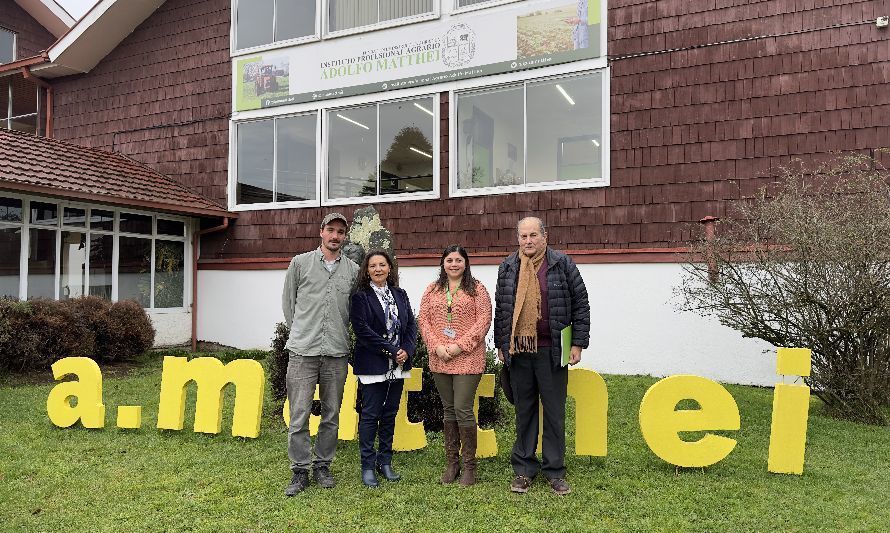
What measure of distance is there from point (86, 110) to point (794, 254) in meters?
14.0

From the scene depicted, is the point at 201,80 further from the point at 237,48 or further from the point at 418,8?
the point at 418,8

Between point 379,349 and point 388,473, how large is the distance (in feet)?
3.03

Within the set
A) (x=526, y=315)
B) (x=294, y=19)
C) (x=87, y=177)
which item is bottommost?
(x=526, y=315)

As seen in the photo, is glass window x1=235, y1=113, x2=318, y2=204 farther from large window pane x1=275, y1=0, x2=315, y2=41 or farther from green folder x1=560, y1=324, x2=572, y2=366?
green folder x1=560, y1=324, x2=572, y2=366

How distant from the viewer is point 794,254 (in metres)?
6.39

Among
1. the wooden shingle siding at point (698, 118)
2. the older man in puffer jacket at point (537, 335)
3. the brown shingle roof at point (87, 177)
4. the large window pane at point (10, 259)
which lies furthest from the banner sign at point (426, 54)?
the older man in puffer jacket at point (537, 335)

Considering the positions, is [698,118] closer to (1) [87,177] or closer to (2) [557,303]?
(2) [557,303]

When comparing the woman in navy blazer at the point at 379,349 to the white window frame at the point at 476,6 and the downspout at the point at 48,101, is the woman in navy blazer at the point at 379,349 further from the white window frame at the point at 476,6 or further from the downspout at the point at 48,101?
the downspout at the point at 48,101

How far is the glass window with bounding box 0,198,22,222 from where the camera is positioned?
1020cm

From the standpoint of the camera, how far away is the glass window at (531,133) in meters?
9.79

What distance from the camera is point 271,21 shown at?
491 inches

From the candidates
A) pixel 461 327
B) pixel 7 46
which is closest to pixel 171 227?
pixel 461 327

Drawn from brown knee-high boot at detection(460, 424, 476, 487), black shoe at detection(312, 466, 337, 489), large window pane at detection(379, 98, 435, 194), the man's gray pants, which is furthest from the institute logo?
black shoe at detection(312, 466, 337, 489)

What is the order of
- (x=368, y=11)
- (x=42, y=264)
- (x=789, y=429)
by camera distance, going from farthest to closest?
(x=368, y=11) → (x=42, y=264) → (x=789, y=429)
